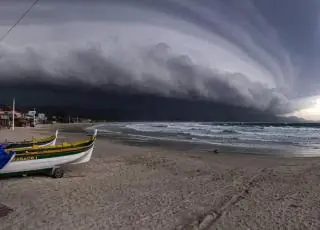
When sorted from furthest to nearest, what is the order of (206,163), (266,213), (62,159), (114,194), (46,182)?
1. (206,163)
2. (62,159)
3. (46,182)
4. (114,194)
5. (266,213)

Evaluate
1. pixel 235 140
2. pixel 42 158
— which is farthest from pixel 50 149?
pixel 235 140

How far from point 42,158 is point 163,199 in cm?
491

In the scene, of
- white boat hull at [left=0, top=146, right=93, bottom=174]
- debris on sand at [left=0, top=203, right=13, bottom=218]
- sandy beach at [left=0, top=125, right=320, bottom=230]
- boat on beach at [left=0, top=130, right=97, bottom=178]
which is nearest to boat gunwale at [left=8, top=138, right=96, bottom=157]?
boat on beach at [left=0, top=130, right=97, bottom=178]

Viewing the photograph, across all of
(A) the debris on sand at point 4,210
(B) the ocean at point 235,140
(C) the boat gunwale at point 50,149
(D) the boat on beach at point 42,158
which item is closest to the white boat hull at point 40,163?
(D) the boat on beach at point 42,158

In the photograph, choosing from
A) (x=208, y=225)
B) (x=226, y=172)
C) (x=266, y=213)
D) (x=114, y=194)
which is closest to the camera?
(x=208, y=225)

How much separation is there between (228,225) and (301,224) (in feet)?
5.03

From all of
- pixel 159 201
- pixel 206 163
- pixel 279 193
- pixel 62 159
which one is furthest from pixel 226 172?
pixel 62 159

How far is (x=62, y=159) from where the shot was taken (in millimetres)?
11586

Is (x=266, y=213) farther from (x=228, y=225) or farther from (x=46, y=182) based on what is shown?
(x=46, y=182)

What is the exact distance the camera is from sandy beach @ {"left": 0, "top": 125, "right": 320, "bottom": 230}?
6.60 m

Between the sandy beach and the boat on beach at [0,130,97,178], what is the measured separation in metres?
0.38

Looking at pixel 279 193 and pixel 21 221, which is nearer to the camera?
pixel 21 221

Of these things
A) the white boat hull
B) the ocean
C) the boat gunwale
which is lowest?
the ocean

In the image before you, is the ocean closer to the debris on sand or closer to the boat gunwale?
the boat gunwale
